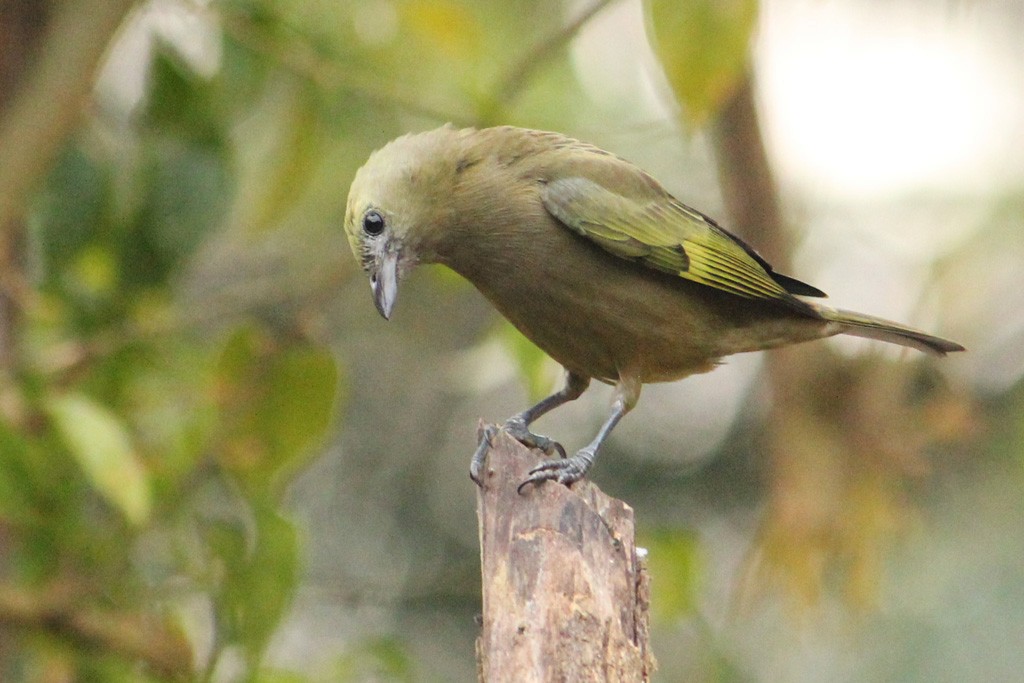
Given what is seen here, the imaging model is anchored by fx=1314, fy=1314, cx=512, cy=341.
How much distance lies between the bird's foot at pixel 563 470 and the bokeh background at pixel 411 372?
0.64m

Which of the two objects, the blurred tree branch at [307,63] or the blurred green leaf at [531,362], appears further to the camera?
the blurred tree branch at [307,63]

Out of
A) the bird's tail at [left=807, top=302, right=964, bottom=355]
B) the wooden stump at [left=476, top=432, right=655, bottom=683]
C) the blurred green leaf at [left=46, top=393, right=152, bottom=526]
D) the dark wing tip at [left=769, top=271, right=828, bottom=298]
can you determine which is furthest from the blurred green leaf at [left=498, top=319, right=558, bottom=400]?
the blurred green leaf at [left=46, top=393, right=152, bottom=526]

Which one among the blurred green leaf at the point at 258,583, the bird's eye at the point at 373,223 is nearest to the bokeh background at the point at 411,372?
the blurred green leaf at the point at 258,583

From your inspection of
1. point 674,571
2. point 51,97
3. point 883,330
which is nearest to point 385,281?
point 51,97

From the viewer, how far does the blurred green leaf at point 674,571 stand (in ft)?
Answer: 15.7

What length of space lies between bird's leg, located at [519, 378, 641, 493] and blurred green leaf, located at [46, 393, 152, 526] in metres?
1.25

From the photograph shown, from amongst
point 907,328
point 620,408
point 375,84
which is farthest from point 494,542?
point 375,84

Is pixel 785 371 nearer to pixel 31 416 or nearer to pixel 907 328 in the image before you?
pixel 907 328

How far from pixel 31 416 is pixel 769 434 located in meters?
3.03

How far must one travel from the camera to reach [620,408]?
4129 millimetres

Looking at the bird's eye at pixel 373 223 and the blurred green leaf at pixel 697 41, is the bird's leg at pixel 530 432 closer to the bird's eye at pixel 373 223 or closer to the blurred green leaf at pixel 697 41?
the bird's eye at pixel 373 223

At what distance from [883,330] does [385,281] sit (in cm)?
181

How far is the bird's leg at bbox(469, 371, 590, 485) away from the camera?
3648 millimetres

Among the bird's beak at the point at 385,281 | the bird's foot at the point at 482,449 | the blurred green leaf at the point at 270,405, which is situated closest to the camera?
the bird's foot at the point at 482,449
